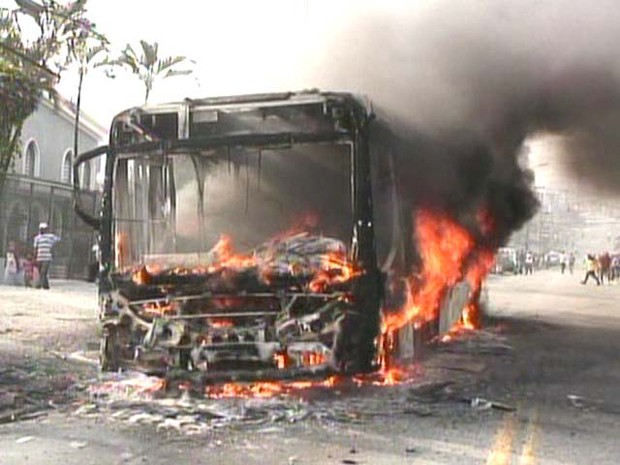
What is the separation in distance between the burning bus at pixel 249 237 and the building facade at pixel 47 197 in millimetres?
10790

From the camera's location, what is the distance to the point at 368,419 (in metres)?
5.48

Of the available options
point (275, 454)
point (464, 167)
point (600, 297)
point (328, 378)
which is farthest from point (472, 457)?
point (600, 297)

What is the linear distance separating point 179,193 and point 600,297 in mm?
17458

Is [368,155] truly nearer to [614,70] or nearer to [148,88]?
[614,70]

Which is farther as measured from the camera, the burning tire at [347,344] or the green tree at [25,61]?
the green tree at [25,61]

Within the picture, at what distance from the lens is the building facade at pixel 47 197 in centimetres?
1919

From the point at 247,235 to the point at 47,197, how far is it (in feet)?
49.4

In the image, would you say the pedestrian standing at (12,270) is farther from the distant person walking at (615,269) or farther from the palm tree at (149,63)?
the distant person walking at (615,269)

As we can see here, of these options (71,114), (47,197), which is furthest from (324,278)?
(71,114)

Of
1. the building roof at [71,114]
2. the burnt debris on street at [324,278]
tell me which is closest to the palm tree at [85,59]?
the building roof at [71,114]

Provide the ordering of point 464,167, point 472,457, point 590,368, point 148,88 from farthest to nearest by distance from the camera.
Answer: point 148,88 < point 464,167 < point 590,368 < point 472,457

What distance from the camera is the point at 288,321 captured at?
19.1 feet

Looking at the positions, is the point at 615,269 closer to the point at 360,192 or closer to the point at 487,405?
the point at 487,405

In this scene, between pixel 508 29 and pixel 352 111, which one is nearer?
pixel 352 111
